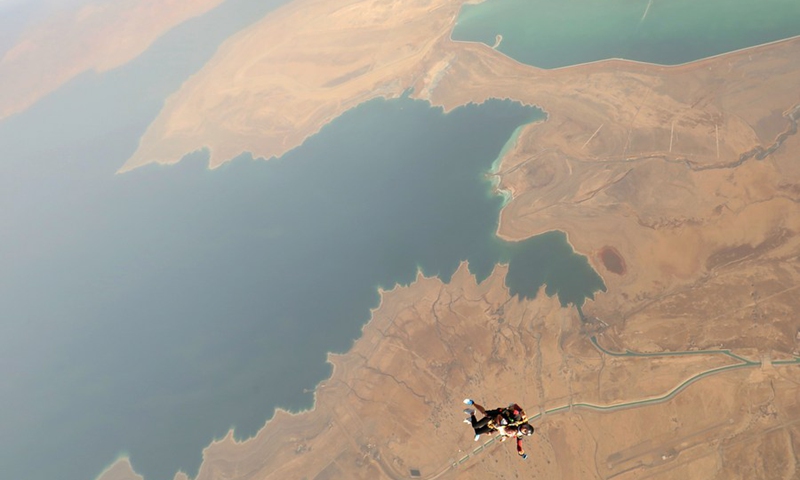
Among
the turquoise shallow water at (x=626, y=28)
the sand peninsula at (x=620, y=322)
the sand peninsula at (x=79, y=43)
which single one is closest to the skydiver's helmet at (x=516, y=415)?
the sand peninsula at (x=620, y=322)

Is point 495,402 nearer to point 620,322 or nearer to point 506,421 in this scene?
point 620,322

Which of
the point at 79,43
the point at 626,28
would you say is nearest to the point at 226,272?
the point at 79,43

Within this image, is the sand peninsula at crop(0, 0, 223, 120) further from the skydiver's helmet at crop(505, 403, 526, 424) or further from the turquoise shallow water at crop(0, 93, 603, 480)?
the skydiver's helmet at crop(505, 403, 526, 424)

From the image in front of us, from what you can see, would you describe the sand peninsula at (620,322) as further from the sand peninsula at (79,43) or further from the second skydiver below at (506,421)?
the sand peninsula at (79,43)

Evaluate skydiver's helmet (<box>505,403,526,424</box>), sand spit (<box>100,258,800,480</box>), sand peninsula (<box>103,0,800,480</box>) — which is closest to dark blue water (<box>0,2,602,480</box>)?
sand spit (<box>100,258,800,480</box>)

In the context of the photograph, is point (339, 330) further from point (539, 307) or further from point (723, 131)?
point (723, 131)

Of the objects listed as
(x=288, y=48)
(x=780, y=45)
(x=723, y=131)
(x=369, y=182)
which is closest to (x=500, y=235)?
(x=369, y=182)
